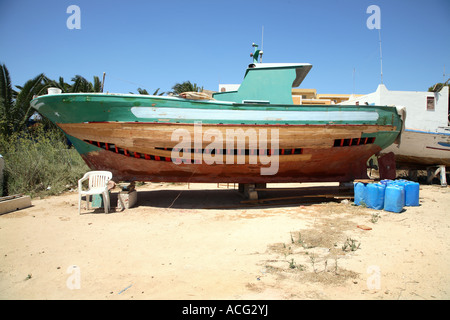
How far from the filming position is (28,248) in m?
4.06

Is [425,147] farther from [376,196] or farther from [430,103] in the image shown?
[376,196]

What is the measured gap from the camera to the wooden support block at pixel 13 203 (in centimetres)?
605

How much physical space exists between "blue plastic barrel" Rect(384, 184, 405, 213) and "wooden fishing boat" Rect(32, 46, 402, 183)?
67.0 inches

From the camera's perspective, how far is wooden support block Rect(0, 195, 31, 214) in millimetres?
6050

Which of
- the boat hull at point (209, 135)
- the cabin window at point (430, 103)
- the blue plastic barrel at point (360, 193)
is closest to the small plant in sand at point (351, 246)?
the blue plastic barrel at point (360, 193)

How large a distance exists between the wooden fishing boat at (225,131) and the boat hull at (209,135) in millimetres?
24

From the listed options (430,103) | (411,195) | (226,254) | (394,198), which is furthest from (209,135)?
(430,103)

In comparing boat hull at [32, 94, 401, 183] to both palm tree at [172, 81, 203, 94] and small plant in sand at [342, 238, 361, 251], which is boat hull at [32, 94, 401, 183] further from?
palm tree at [172, 81, 203, 94]

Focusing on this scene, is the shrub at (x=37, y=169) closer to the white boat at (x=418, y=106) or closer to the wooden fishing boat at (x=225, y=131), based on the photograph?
the wooden fishing boat at (x=225, y=131)

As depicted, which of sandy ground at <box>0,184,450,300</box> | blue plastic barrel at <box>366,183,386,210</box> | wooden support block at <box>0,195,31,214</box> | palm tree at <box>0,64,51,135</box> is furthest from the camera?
palm tree at <box>0,64,51,135</box>

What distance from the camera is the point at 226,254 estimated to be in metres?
3.84

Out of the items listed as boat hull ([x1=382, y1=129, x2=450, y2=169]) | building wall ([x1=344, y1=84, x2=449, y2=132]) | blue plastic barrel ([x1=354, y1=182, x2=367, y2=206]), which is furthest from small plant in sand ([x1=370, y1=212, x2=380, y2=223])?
building wall ([x1=344, y1=84, x2=449, y2=132])

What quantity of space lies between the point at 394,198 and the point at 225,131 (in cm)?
421
